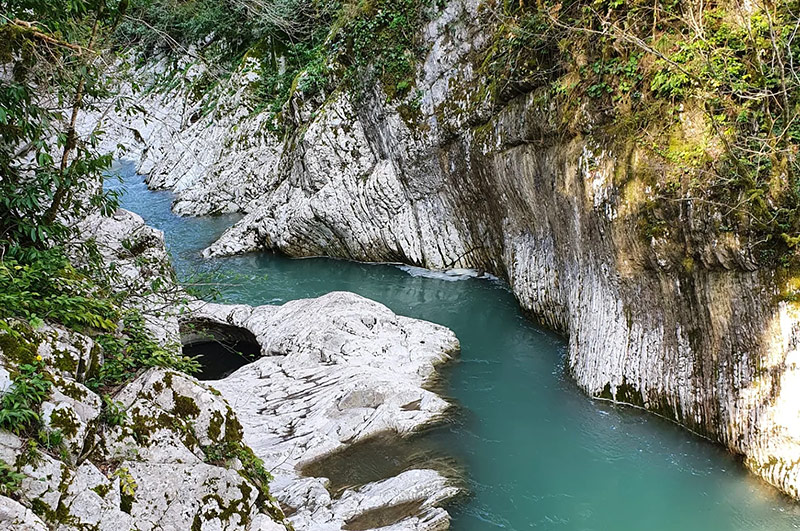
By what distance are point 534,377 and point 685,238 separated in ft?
12.0

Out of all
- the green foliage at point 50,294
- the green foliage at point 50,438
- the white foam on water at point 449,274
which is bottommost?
the green foliage at point 50,438

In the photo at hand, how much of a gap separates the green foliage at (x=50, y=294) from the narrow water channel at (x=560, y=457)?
1742 millimetres

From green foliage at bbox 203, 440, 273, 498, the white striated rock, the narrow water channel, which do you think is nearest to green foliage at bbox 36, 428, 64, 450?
the white striated rock

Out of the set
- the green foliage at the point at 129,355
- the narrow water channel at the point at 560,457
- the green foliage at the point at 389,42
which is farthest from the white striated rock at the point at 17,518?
the green foliage at the point at 389,42

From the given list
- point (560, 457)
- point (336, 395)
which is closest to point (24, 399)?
point (336, 395)

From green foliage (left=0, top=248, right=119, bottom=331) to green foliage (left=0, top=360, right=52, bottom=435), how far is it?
1.64ft

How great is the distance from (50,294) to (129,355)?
81 cm

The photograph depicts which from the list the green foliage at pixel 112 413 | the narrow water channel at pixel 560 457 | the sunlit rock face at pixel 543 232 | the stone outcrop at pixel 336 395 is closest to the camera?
the green foliage at pixel 112 413

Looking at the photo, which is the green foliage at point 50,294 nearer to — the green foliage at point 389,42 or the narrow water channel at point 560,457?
the narrow water channel at point 560,457

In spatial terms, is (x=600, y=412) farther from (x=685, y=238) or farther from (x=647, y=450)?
(x=685, y=238)

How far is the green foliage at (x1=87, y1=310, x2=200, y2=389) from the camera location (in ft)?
15.1

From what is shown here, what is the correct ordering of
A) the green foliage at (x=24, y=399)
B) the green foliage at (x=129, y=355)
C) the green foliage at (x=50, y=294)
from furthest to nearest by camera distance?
the green foliage at (x=129, y=355), the green foliage at (x=50, y=294), the green foliage at (x=24, y=399)

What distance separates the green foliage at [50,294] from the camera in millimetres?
4336

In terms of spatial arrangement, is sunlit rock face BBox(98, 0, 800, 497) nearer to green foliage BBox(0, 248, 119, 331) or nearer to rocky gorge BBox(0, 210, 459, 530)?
rocky gorge BBox(0, 210, 459, 530)
